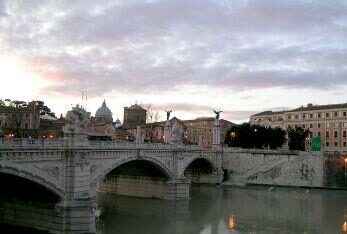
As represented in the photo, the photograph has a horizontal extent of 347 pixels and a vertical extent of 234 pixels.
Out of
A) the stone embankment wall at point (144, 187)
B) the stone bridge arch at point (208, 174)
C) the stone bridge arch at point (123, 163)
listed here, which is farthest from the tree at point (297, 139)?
the stone bridge arch at point (123, 163)

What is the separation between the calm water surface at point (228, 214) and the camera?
118 ft

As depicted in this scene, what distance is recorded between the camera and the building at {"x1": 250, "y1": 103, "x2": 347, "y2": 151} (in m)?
86.2

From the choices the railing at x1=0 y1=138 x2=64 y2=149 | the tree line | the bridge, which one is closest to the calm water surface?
the bridge

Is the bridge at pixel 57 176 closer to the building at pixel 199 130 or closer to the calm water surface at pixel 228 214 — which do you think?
the calm water surface at pixel 228 214

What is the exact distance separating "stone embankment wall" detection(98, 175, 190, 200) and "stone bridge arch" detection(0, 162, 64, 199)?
69.5 feet

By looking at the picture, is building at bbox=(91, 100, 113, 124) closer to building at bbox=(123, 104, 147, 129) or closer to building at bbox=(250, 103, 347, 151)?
building at bbox=(123, 104, 147, 129)

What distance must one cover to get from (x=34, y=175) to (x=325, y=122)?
72.0 metres

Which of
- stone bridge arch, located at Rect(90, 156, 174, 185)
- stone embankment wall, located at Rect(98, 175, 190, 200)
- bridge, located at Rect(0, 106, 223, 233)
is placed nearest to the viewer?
bridge, located at Rect(0, 106, 223, 233)

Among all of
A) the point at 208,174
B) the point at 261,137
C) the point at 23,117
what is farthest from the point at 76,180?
the point at 23,117

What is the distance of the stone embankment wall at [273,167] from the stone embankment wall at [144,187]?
1830 centimetres

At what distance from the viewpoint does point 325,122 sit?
290ft

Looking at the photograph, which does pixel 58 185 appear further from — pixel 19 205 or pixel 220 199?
pixel 220 199

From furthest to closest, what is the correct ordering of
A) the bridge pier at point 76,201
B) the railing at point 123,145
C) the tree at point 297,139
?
the tree at point 297,139
the railing at point 123,145
the bridge pier at point 76,201

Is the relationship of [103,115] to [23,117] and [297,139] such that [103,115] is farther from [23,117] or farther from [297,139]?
[297,139]
